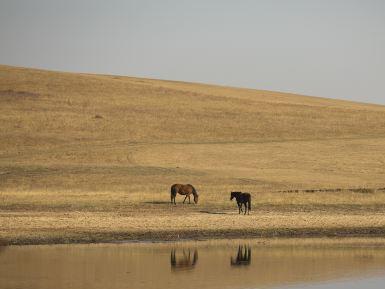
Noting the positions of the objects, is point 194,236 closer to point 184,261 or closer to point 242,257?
point 242,257

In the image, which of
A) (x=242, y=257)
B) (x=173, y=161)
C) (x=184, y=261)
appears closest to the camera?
(x=184, y=261)

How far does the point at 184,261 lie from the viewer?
23.0 m

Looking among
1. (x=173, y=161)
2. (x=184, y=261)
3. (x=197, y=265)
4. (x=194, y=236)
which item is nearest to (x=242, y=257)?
(x=184, y=261)

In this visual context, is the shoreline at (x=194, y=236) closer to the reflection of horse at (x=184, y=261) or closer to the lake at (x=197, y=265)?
the lake at (x=197, y=265)

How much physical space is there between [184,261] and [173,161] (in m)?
27.3

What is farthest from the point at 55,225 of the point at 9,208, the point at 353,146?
the point at 353,146

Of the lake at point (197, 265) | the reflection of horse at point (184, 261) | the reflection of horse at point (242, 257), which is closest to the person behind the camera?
the lake at point (197, 265)

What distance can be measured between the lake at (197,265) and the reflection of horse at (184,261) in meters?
0.03

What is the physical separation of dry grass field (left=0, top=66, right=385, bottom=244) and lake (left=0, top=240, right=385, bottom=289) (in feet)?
6.17

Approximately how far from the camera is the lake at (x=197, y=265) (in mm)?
19844

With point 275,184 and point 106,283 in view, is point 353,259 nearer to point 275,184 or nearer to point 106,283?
point 106,283

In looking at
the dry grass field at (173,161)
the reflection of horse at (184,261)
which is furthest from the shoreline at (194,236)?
the reflection of horse at (184,261)

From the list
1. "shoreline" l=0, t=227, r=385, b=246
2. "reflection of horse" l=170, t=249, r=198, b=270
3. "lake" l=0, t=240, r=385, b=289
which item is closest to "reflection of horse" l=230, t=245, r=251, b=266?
"lake" l=0, t=240, r=385, b=289

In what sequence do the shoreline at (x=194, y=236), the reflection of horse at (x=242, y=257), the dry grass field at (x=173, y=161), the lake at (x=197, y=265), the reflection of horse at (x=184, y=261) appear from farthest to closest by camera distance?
the dry grass field at (x=173, y=161) < the shoreline at (x=194, y=236) < the reflection of horse at (x=242, y=257) < the reflection of horse at (x=184, y=261) < the lake at (x=197, y=265)
